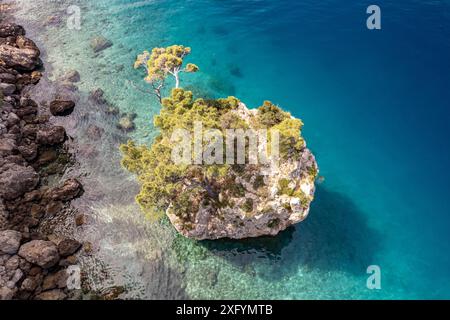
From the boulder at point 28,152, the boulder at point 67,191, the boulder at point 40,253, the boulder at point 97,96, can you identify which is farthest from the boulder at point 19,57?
the boulder at point 40,253

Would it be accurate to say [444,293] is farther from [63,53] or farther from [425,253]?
[63,53]

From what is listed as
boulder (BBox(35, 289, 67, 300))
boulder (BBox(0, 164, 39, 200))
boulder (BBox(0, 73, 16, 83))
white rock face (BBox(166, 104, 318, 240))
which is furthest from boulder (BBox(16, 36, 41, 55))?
boulder (BBox(35, 289, 67, 300))

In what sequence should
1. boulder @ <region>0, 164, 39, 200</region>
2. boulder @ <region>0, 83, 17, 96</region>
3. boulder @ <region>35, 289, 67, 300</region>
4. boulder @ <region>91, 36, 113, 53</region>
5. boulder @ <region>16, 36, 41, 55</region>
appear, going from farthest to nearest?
boulder @ <region>91, 36, 113, 53</region>, boulder @ <region>16, 36, 41, 55</region>, boulder @ <region>0, 83, 17, 96</region>, boulder @ <region>0, 164, 39, 200</region>, boulder @ <region>35, 289, 67, 300</region>

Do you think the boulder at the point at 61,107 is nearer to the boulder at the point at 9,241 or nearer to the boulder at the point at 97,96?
the boulder at the point at 97,96

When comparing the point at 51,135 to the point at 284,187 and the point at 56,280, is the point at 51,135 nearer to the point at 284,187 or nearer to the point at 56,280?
the point at 56,280

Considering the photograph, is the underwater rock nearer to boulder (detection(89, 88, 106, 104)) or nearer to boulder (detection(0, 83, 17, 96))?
boulder (detection(89, 88, 106, 104))
